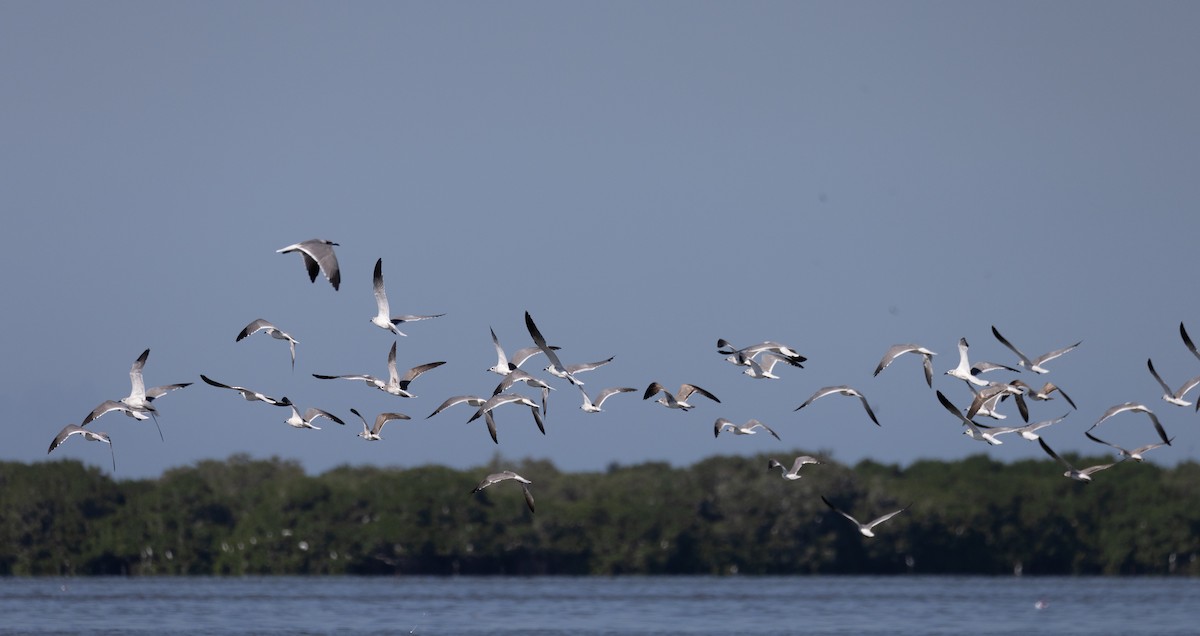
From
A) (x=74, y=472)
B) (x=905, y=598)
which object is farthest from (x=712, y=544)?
(x=74, y=472)

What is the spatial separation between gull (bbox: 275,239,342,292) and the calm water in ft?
108

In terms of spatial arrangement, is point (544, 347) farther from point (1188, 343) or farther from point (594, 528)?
point (594, 528)

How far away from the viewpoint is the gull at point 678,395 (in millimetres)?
38594

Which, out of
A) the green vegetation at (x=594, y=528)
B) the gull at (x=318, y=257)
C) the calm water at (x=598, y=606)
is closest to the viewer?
the gull at (x=318, y=257)

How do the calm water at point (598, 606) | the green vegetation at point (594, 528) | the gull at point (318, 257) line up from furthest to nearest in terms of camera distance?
the green vegetation at point (594, 528) → the calm water at point (598, 606) → the gull at point (318, 257)

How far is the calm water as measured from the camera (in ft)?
222

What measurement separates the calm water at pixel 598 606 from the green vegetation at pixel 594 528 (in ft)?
10.4

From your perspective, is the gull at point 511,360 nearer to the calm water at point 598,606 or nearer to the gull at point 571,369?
the gull at point 571,369

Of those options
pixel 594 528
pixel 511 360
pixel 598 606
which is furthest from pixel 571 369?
pixel 594 528

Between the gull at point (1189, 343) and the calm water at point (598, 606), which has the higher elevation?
the gull at point (1189, 343)

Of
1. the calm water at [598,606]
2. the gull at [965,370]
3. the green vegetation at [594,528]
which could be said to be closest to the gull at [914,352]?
the gull at [965,370]

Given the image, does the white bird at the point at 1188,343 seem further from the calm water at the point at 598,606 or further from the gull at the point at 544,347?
the calm water at the point at 598,606

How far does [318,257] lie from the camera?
32.3 m

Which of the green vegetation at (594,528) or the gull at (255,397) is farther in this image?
the green vegetation at (594,528)
